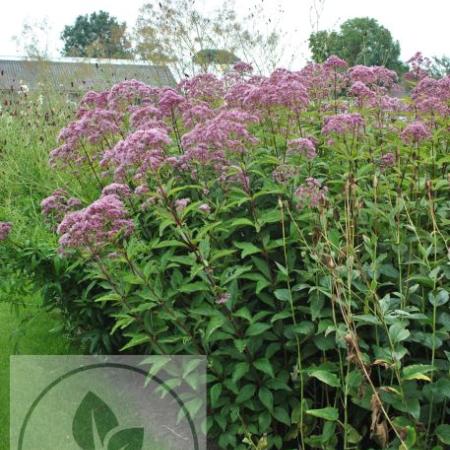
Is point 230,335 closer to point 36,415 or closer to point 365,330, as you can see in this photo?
point 365,330

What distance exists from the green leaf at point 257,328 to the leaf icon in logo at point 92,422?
3.98 feet

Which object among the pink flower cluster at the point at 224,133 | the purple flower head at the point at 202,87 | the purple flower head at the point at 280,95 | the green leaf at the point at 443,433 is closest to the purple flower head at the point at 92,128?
the pink flower cluster at the point at 224,133

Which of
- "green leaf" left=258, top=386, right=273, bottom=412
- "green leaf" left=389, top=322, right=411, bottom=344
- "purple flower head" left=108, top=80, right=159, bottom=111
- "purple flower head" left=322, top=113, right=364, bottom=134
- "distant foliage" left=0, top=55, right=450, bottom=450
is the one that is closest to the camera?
"green leaf" left=389, top=322, right=411, bottom=344

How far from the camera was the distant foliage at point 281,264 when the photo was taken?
257 cm

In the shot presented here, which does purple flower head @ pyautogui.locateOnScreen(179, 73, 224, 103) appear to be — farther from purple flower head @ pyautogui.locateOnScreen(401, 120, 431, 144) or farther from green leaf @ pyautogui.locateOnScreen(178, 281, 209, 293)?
green leaf @ pyautogui.locateOnScreen(178, 281, 209, 293)

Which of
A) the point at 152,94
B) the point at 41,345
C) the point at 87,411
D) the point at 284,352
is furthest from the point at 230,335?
the point at 41,345

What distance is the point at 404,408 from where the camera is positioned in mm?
2439

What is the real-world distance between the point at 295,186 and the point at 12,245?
1.75 m

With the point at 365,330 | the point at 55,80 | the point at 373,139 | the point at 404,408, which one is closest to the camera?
the point at 404,408

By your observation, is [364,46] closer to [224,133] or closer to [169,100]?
[169,100]

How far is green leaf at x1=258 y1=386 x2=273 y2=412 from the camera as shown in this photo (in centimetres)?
280
